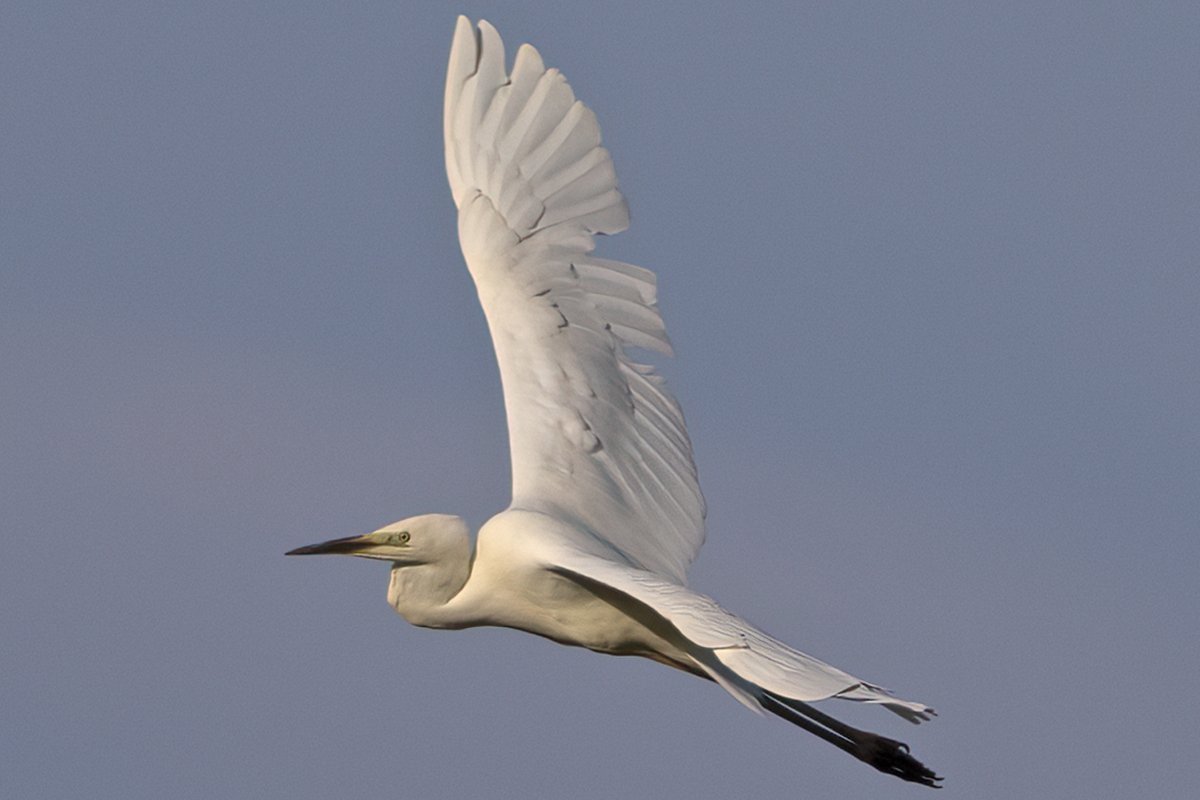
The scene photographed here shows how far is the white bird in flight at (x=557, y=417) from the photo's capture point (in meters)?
13.8

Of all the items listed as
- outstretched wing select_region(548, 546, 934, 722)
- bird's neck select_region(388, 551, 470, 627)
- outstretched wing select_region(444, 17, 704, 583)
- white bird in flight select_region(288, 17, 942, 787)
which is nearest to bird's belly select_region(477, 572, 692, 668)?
white bird in flight select_region(288, 17, 942, 787)

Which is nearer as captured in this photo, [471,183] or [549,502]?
[549,502]

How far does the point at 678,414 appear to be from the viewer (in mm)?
15062

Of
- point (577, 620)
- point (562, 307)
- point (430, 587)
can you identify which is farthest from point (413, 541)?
point (562, 307)

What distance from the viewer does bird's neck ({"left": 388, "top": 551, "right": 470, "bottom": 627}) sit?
551 inches

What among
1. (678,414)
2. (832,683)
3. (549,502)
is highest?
(678,414)

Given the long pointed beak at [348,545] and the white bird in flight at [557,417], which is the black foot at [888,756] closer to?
the white bird in flight at [557,417]

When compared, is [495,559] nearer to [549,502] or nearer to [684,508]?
[549,502]

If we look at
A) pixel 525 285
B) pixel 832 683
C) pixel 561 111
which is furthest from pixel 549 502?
pixel 832 683

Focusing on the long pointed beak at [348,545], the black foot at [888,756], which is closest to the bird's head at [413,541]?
the long pointed beak at [348,545]

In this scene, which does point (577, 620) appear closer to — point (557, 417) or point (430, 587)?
point (430, 587)

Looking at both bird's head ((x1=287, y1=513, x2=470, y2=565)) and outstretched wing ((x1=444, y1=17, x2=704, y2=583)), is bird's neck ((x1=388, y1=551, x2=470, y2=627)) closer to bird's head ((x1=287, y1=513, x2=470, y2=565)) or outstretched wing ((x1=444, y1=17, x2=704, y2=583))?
bird's head ((x1=287, y1=513, x2=470, y2=565))

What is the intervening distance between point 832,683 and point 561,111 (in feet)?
20.1

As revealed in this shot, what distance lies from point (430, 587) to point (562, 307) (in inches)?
88.3
